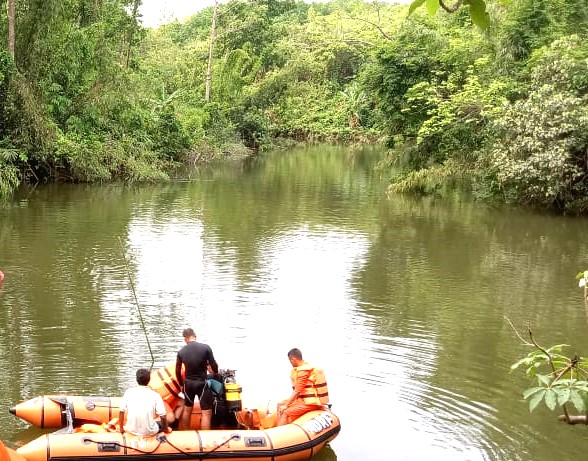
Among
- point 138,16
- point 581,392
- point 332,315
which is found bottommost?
point 332,315

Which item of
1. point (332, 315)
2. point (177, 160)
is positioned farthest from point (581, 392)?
point (177, 160)

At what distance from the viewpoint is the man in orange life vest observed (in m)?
8.24

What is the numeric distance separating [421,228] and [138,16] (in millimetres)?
20861

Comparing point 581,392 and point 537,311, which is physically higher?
point 581,392

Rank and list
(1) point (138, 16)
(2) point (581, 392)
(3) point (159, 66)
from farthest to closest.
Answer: (3) point (159, 66)
(1) point (138, 16)
(2) point (581, 392)

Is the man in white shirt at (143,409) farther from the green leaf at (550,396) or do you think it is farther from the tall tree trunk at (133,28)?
the tall tree trunk at (133,28)

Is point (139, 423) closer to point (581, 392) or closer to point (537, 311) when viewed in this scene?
point (581, 392)

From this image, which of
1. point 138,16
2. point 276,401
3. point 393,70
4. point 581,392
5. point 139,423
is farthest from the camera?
point 138,16

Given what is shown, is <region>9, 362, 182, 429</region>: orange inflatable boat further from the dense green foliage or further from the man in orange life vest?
the dense green foliage

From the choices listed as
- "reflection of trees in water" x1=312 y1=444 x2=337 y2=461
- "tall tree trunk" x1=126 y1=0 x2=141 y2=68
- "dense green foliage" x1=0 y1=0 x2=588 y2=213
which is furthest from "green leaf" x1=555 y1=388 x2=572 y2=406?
"tall tree trunk" x1=126 y1=0 x2=141 y2=68

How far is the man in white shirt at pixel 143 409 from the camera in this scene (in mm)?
7438

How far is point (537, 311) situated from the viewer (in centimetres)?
1378

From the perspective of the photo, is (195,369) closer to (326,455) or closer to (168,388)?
(168,388)

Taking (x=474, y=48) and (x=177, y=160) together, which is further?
(x=177, y=160)
